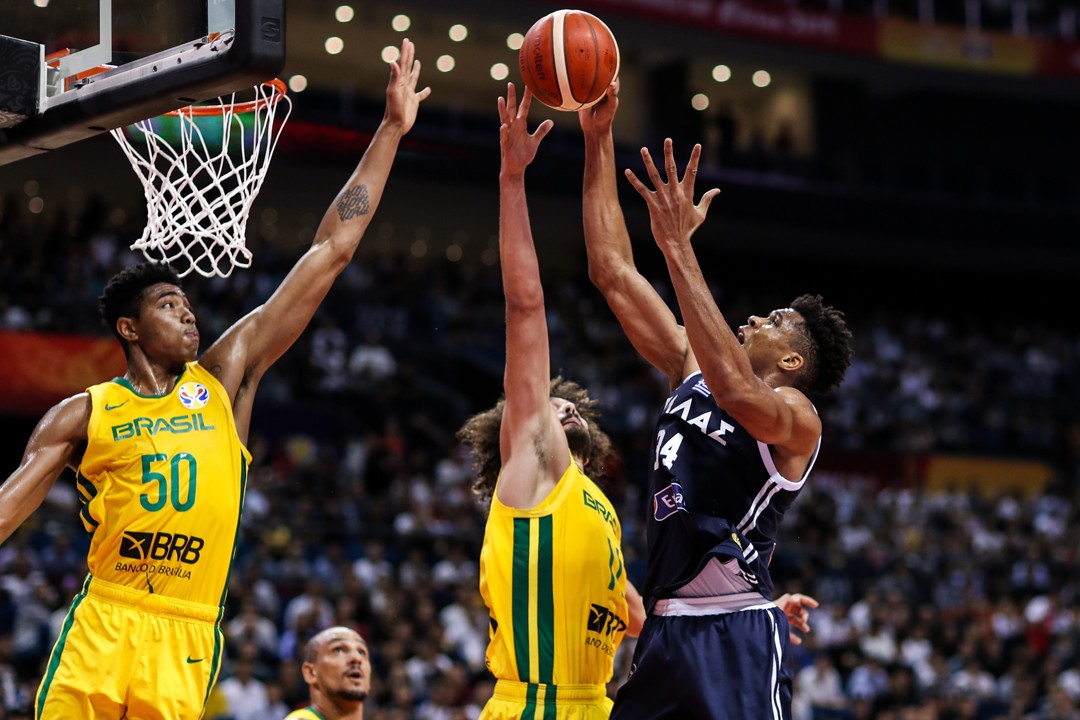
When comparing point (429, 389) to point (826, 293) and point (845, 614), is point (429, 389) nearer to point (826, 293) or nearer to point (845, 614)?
point (845, 614)

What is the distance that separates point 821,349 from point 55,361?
39.2ft

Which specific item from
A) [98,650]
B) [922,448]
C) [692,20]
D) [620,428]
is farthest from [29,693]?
[692,20]

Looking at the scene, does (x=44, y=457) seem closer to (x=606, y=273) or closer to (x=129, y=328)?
(x=129, y=328)

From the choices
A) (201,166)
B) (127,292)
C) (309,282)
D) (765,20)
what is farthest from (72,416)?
(765,20)

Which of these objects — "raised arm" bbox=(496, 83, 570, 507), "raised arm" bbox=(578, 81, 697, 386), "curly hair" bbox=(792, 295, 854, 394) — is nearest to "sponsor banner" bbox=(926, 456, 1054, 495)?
"raised arm" bbox=(578, 81, 697, 386)

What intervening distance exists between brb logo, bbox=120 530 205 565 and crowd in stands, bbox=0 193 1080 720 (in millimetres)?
5068

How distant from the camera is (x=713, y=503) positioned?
4.32m

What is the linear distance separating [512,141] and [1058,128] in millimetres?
25348

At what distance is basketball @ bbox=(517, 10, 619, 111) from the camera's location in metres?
4.94

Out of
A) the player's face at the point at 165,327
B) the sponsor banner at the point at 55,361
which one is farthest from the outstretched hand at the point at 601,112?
the sponsor banner at the point at 55,361

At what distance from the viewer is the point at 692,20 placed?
72.9ft

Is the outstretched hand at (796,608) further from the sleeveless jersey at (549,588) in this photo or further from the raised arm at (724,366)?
the raised arm at (724,366)

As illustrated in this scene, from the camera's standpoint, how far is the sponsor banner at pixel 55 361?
1491 centimetres

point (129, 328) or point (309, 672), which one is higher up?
point (129, 328)
